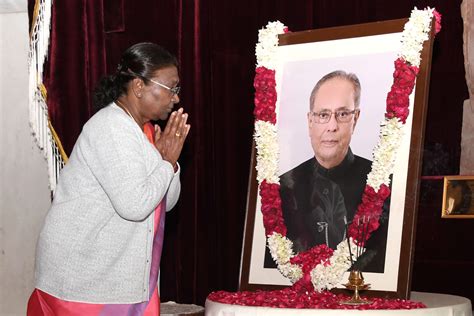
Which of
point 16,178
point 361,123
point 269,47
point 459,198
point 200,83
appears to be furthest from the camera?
point 16,178

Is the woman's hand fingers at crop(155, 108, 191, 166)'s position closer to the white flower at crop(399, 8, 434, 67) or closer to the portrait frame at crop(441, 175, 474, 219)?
the white flower at crop(399, 8, 434, 67)

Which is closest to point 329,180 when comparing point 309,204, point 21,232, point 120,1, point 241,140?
point 309,204

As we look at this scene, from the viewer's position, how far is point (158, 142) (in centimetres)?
316

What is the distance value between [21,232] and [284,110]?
253 cm

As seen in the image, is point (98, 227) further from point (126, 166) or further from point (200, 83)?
point (200, 83)

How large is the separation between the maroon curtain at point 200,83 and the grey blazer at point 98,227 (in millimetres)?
2180

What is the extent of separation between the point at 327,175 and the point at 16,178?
8.91 feet

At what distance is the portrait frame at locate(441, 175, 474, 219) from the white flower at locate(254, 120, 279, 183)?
1.18 metres

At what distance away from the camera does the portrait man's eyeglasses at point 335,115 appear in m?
3.67

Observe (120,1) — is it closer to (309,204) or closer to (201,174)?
(201,174)

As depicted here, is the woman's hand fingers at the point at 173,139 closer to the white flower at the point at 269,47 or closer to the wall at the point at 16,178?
the white flower at the point at 269,47

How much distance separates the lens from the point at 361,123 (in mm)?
3643

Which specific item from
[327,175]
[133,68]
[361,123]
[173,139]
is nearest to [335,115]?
[361,123]

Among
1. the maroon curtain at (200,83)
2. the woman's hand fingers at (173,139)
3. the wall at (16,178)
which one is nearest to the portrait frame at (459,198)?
the maroon curtain at (200,83)
